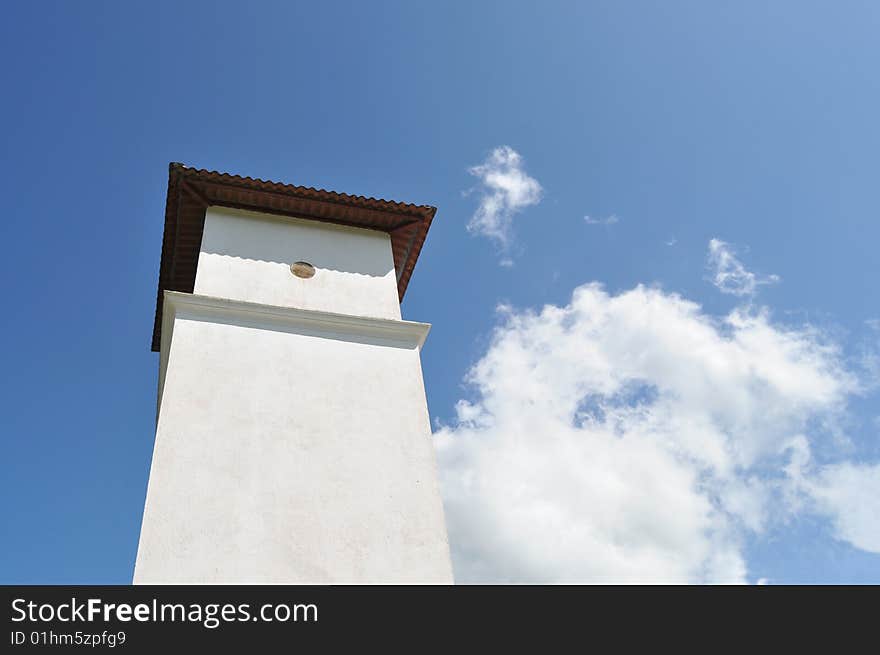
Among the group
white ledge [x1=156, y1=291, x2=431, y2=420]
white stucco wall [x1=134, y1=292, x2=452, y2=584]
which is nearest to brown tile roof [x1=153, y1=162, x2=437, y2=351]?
white ledge [x1=156, y1=291, x2=431, y2=420]

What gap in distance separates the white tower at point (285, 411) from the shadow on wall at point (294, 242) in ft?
0.09

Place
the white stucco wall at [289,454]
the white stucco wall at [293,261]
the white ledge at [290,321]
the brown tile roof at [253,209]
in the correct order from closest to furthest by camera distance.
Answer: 1. the white stucco wall at [289,454]
2. the white ledge at [290,321]
3. the white stucco wall at [293,261]
4. the brown tile roof at [253,209]

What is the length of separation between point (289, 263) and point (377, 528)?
420cm

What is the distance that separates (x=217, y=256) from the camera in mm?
9039

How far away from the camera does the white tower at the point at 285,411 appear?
5.99 metres

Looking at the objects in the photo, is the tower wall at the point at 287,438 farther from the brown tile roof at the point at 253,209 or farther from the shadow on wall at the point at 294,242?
the brown tile roof at the point at 253,209

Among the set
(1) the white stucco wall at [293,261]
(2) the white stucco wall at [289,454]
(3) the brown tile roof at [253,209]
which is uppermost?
(3) the brown tile roof at [253,209]

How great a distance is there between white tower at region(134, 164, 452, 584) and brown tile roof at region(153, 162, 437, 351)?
3 cm

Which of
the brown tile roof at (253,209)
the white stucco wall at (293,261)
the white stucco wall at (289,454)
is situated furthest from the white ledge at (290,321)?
the brown tile roof at (253,209)

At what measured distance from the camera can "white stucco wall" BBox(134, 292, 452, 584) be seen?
5902 mm

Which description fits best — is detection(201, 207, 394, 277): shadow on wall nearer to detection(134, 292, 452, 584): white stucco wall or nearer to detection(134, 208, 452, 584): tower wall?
detection(134, 208, 452, 584): tower wall
